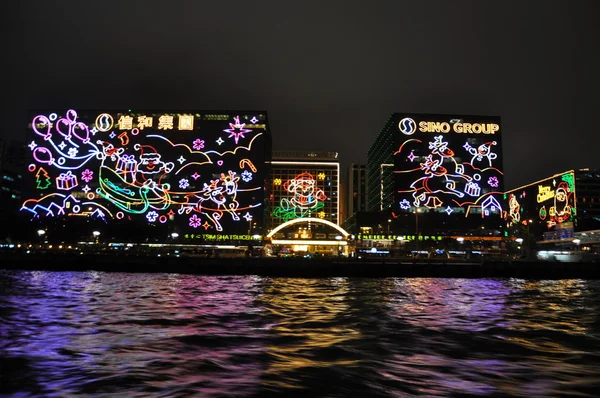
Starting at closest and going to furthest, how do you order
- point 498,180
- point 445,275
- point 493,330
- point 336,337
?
point 336,337, point 493,330, point 445,275, point 498,180

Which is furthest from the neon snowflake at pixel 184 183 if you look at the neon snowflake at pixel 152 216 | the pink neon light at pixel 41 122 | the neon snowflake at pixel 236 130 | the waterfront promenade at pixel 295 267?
the waterfront promenade at pixel 295 267

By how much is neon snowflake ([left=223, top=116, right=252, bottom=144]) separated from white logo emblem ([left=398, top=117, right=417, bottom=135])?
54.9 meters

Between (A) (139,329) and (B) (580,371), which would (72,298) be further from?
(B) (580,371)

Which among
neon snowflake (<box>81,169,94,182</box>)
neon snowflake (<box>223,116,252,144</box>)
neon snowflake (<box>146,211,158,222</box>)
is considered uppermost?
neon snowflake (<box>223,116,252,144</box>)

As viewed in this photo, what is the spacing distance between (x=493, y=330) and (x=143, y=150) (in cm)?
14565

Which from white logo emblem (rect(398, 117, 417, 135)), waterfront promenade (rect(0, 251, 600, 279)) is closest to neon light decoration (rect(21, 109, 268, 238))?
white logo emblem (rect(398, 117, 417, 135))

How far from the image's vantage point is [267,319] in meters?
20.1

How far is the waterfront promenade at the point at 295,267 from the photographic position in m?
63.1

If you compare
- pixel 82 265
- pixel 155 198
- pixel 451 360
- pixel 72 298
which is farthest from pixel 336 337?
pixel 155 198

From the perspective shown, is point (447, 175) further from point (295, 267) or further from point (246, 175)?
point (295, 267)

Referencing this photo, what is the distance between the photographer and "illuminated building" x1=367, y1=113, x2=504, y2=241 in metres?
155

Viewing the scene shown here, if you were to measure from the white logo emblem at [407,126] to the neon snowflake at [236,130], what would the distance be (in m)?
54.9

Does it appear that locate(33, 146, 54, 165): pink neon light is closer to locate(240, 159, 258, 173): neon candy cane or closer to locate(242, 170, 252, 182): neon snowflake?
locate(240, 159, 258, 173): neon candy cane

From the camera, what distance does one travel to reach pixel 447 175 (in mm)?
158250
